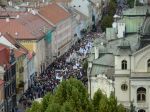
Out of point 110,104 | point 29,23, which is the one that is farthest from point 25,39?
point 110,104

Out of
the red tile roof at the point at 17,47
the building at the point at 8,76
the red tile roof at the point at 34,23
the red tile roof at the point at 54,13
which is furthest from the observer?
the red tile roof at the point at 54,13

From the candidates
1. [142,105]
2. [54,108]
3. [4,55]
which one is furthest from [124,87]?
[4,55]

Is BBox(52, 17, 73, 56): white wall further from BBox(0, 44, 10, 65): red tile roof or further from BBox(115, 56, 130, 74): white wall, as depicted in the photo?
BBox(115, 56, 130, 74): white wall

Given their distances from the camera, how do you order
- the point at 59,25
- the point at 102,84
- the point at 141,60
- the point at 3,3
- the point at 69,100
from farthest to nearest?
the point at 3,3 → the point at 59,25 → the point at 102,84 → the point at 141,60 → the point at 69,100


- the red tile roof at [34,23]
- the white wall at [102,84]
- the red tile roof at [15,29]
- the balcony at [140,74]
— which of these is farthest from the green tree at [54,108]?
the red tile roof at [34,23]

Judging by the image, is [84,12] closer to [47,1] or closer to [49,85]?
[47,1]

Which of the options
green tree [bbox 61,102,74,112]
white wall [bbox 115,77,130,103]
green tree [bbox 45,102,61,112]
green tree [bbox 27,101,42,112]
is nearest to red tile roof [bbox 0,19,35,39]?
white wall [bbox 115,77,130,103]

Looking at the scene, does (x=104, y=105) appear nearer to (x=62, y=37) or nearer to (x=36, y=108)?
(x=36, y=108)

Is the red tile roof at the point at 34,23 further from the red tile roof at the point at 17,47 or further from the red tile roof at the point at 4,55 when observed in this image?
the red tile roof at the point at 4,55
